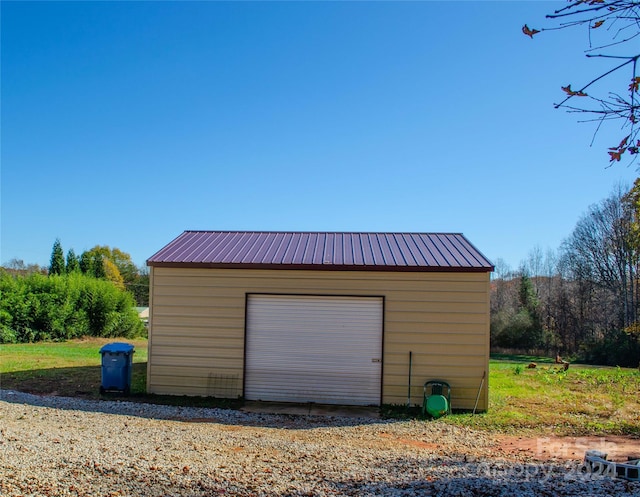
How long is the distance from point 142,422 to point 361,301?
4.05 metres

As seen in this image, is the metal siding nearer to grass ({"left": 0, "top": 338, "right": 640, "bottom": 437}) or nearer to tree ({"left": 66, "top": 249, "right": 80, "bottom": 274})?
grass ({"left": 0, "top": 338, "right": 640, "bottom": 437})

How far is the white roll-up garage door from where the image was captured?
27.7 feet

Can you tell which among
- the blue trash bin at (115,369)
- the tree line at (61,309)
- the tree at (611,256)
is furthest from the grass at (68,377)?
the tree at (611,256)

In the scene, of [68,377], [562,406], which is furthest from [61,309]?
[562,406]

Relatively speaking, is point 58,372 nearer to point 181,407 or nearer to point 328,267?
point 181,407

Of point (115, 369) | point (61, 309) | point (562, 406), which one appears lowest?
point (562, 406)

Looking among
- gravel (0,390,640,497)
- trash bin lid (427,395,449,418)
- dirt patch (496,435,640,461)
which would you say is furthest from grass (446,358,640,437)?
gravel (0,390,640,497)

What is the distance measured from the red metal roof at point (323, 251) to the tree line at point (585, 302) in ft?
68.7

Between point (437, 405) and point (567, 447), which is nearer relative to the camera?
point (567, 447)

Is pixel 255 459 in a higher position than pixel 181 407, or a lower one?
higher

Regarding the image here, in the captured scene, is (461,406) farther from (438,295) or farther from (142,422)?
(142,422)

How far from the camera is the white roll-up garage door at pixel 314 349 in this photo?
8.43 metres

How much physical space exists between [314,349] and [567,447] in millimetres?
4200

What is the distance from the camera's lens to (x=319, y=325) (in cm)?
857
